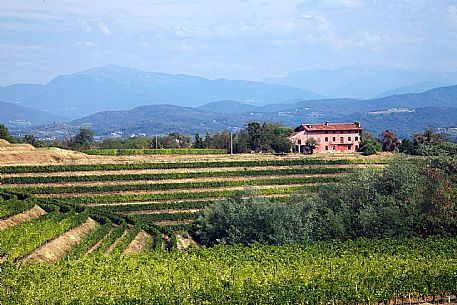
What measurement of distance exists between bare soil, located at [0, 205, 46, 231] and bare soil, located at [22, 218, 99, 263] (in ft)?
11.1

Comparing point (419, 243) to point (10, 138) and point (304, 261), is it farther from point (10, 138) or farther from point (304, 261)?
point (10, 138)

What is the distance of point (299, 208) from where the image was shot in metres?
49.8

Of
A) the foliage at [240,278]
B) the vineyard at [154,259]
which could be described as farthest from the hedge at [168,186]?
the foliage at [240,278]

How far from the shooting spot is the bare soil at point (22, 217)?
134 feet

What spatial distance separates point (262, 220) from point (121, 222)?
41.3ft

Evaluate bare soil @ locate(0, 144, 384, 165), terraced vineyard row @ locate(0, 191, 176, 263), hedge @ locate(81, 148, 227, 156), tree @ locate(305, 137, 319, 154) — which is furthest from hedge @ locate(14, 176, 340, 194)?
tree @ locate(305, 137, 319, 154)

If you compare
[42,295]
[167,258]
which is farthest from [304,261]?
[42,295]

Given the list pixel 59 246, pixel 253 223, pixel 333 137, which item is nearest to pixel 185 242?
pixel 253 223

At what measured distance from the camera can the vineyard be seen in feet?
97.0

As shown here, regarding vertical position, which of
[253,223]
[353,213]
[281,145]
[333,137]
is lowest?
[253,223]

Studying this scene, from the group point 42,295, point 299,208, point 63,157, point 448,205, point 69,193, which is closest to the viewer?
point 42,295

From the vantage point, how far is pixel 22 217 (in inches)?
1750

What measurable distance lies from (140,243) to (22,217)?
8924mm

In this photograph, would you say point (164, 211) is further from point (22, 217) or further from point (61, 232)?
point (61, 232)
